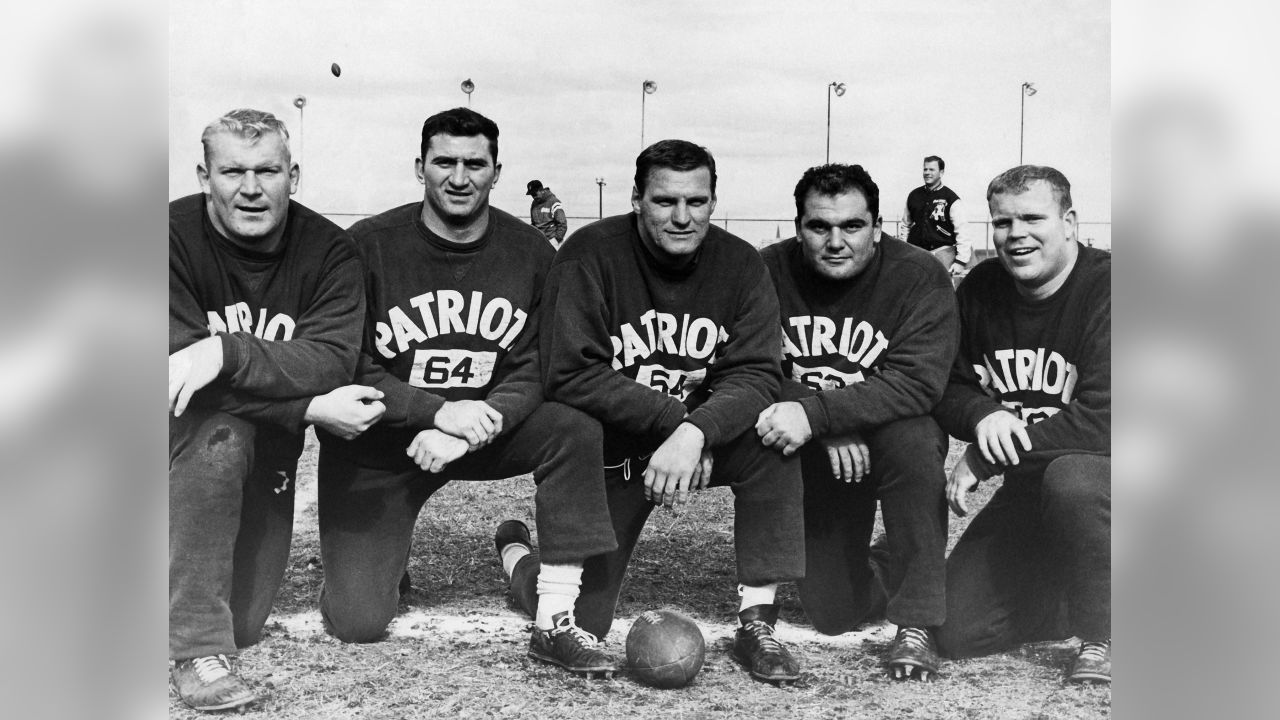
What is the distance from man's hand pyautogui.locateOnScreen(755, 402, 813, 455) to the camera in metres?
4.40

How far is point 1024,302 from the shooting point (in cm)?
459

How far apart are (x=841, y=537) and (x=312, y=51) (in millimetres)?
2586

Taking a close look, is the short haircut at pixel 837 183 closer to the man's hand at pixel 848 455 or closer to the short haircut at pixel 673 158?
the short haircut at pixel 673 158

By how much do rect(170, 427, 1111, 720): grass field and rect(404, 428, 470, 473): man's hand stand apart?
191 millimetres

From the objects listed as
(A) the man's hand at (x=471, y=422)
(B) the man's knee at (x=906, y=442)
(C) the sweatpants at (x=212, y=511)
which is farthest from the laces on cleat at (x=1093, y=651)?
(C) the sweatpants at (x=212, y=511)

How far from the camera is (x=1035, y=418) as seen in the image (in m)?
4.60

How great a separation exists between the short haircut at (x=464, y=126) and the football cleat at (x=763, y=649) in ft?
6.14

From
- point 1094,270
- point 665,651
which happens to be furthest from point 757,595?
point 1094,270

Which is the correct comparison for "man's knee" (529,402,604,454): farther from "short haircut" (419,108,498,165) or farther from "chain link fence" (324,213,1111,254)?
"short haircut" (419,108,498,165)

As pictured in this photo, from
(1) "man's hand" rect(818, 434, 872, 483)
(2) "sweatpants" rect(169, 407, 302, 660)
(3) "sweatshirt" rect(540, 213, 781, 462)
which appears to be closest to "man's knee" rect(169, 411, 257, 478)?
(2) "sweatpants" rect(169, 407, 302, 660)

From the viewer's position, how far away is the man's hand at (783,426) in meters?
4.40

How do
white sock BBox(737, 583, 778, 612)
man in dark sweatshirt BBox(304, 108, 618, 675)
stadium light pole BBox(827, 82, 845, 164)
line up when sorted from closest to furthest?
man in dark sweatshirt BBox(304, 108, 618, 675) < white sock BBox(737, 583, 778, 612) < stadium light pole BBox(827, 82, 845, 164)

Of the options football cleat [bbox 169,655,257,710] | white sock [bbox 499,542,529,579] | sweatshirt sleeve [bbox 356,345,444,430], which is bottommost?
football cleat [bbox 169,655,257,710]

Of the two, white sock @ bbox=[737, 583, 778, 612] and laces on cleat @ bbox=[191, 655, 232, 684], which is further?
white sock @ bbox=[737, 583, 778, 612]
